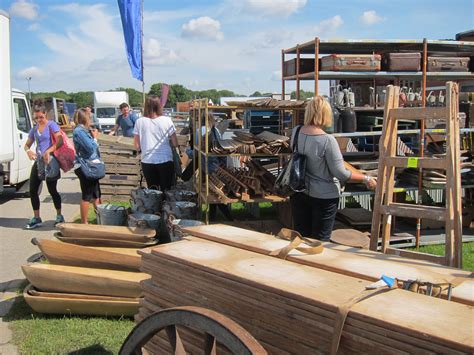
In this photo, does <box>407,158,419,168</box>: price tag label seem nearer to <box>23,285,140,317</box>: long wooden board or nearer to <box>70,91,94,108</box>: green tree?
<box>23,285,140,317</box>: long wooden board

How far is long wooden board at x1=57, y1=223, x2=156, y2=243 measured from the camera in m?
5.00

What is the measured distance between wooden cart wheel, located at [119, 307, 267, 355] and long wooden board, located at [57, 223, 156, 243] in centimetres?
253

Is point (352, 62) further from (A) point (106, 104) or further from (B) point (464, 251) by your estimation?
(A) point (106, 104)

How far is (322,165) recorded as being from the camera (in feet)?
15.0

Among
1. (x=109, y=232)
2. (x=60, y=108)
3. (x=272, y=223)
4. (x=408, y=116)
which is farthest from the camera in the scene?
(x=60, y=108)

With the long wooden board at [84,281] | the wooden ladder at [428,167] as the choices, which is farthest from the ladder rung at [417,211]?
the long wooden board at [84,281]

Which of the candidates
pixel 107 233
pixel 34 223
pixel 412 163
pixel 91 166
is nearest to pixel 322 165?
pixel 412 163

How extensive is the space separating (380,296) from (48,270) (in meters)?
3.42

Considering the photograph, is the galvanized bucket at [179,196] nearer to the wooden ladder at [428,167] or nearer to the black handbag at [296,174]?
the black handbag at [296,174]

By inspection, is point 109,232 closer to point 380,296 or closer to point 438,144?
point 380,296

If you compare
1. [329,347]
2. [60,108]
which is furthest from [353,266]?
[60,108]

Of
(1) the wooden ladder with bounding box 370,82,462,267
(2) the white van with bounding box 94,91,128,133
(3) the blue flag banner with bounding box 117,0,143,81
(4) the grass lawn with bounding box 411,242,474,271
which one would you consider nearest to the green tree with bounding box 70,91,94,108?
(2) the white van with bounding box 94,91,128,133

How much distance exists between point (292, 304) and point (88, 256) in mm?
3127

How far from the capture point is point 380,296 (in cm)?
204
